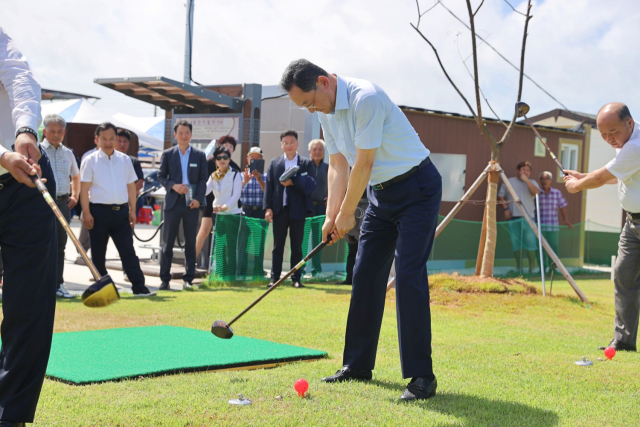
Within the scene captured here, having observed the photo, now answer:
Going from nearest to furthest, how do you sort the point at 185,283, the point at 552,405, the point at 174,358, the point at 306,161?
the point at 552,405 < the point at 174,358 < the point at 185,283 < the point at 306,161

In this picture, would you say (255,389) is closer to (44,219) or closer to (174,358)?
(174,358)

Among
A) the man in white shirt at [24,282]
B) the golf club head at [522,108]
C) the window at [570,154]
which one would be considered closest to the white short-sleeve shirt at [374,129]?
the man in white shirt at [24,282]

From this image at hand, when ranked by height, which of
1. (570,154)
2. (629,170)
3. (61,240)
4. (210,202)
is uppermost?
(570,154)

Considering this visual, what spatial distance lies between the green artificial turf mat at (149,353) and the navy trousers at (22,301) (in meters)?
0.93

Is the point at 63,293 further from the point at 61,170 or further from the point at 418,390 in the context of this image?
the point at 418,390

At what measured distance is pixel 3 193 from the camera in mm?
2957

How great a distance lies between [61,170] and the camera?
26.1 feet

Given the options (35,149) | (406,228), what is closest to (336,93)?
(406,228)

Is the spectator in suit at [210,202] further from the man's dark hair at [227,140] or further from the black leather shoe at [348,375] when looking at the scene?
the black leather shoe at [348,375]

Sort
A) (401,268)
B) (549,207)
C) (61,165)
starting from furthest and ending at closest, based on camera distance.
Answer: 1. (549,207)
2. (61,165)
3. (401,268)

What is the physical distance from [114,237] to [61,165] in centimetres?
103

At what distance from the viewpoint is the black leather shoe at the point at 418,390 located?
3.65 m

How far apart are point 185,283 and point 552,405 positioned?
20.4ft

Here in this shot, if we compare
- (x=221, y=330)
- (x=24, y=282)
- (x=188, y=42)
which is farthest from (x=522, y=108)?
(x=188, y=42)
